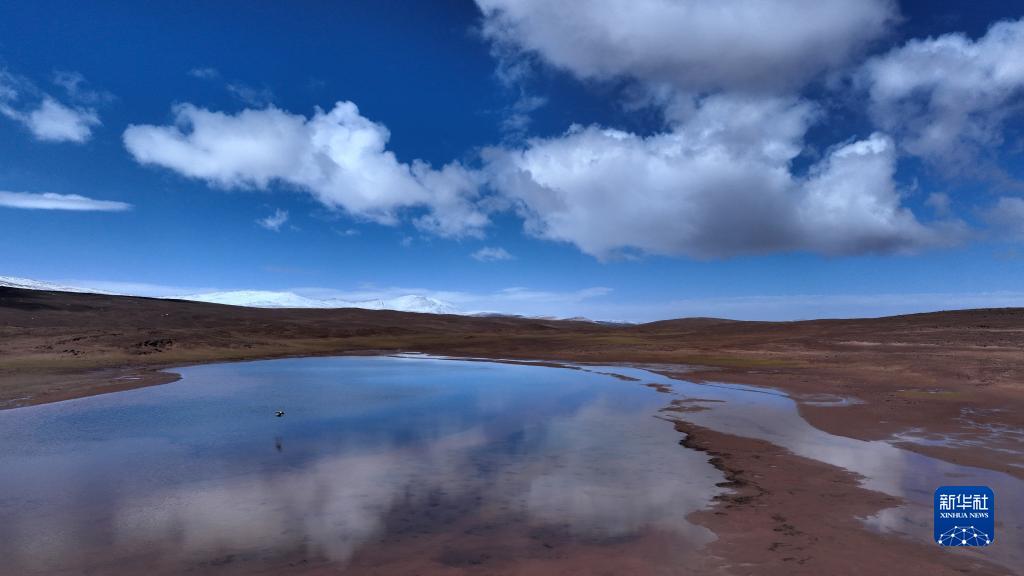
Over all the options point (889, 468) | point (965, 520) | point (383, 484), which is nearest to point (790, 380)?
point (889, 468)

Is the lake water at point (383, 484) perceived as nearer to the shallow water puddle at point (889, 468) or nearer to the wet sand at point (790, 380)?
→ the shallow water puddle at point (889, 468)

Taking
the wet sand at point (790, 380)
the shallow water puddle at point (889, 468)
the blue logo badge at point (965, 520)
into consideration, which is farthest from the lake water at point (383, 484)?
the wet sand at point (790, 380)

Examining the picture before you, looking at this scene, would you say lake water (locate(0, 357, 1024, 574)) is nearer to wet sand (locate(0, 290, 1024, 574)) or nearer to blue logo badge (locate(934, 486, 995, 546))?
blue logo badge (locate(934, 486, 995, 546))

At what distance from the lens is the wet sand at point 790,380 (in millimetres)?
7578

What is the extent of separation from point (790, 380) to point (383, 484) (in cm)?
2357

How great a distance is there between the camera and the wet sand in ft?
24.9

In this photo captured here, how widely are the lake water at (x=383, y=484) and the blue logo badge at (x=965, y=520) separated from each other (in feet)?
0.75

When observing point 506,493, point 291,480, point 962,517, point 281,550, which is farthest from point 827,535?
point 291,480

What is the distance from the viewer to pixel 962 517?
8078 mm

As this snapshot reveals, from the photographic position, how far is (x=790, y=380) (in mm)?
27188

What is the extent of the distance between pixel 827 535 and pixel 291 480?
9523mm

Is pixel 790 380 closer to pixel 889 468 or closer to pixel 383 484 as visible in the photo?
pixel 889 468

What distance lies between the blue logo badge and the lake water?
0.75 ft

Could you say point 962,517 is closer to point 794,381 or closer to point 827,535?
point 827,535
